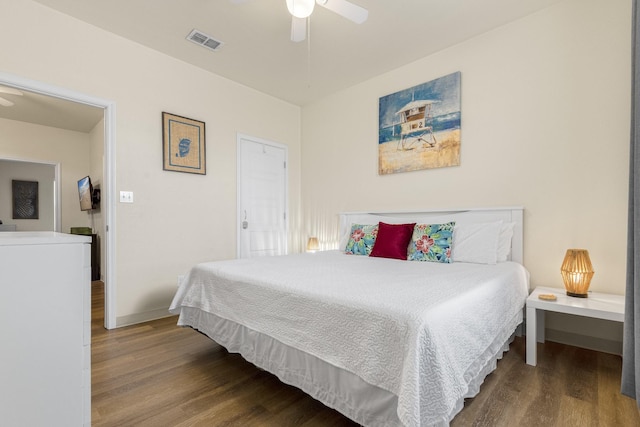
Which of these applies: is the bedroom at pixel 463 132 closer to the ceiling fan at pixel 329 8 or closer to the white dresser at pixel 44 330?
the ceiling fan at pixel 329 8

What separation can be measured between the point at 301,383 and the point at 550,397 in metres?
1.40

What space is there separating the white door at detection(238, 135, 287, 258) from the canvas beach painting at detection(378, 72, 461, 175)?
154cm

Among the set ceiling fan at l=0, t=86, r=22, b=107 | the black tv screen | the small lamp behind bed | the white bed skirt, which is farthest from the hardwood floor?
the black tv screen

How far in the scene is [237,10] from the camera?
2.49 metres

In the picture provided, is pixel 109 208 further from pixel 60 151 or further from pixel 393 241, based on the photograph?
pixel 60 151

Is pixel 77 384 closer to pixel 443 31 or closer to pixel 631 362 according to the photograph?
pixel 631 362

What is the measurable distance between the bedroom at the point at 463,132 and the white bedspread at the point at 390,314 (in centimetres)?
75

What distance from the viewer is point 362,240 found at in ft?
10.5

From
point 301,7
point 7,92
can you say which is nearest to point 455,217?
point 301,7

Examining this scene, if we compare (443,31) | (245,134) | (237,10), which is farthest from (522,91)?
(245,134)

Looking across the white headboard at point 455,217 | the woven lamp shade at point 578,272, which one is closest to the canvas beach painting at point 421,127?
the white headboard at point 455,217

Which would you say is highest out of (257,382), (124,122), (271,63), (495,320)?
(271,63)

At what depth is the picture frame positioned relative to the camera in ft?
10.5

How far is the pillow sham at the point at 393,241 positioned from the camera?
2789mm
